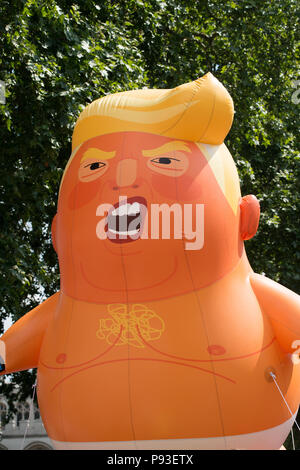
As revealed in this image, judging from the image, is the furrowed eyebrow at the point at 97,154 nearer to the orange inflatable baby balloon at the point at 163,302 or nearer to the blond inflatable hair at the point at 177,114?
the orange inflatable baby balloon at the point at 163,302

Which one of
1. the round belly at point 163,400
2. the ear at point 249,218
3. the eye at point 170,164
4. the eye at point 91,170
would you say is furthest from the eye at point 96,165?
the round belly at point 163,400

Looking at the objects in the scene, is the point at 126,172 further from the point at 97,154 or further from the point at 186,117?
the point at 186,117

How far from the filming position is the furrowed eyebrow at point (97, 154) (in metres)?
4.83

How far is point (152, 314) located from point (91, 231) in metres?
0.79

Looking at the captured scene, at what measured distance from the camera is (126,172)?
4688mm

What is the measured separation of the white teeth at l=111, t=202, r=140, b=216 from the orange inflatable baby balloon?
11mm

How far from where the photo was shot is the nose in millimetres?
4656

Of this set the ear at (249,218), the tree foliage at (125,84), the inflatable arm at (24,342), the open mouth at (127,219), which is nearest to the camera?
the open mouth at (127,219)

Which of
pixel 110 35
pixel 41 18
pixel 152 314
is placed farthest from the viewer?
pixel 110 35

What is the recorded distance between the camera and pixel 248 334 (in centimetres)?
462

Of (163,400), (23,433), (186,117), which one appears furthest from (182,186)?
(23,433)

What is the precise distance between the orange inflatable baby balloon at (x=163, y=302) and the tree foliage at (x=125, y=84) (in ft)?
11.2

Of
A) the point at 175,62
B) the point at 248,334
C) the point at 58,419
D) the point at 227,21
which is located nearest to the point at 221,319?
the point at 248,334

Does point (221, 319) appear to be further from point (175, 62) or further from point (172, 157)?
point (175, 62)
